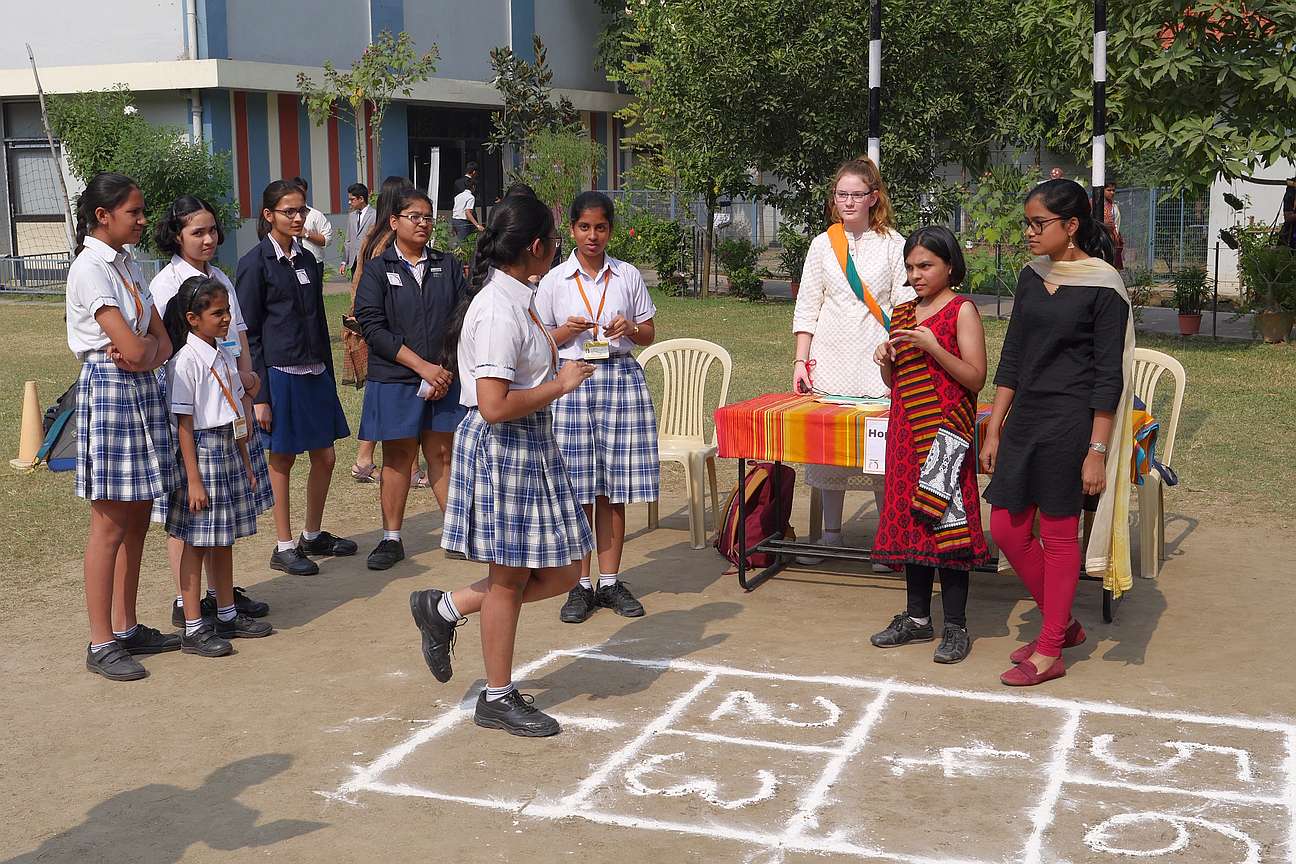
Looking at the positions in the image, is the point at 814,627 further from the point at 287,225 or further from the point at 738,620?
the point at 287,225

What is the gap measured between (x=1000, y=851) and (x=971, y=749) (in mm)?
749

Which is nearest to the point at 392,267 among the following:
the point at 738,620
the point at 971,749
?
the point at 738,620

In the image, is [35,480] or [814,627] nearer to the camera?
[814,627]

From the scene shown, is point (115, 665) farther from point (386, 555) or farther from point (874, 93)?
point (874, 93)

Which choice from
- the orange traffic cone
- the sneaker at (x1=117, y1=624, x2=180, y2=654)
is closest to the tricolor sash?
the sneaker at (x1=117, y1=624, x2=180, y2=654)

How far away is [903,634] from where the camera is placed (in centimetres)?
578

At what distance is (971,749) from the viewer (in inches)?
185

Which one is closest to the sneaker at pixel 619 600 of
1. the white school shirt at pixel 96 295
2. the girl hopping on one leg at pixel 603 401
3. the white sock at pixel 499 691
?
the girl hopping on one leg at pixel 603 401

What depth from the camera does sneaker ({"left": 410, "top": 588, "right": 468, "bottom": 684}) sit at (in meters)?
4.94

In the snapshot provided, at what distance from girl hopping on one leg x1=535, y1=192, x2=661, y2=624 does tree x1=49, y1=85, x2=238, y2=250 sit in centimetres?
1785

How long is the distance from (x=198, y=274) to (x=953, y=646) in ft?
11.3

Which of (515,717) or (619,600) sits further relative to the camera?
(619,600)

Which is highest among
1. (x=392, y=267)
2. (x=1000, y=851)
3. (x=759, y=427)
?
(x=392, y=267)

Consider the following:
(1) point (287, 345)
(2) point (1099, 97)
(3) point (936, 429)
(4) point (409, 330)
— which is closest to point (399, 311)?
(4) point (409, 330)
